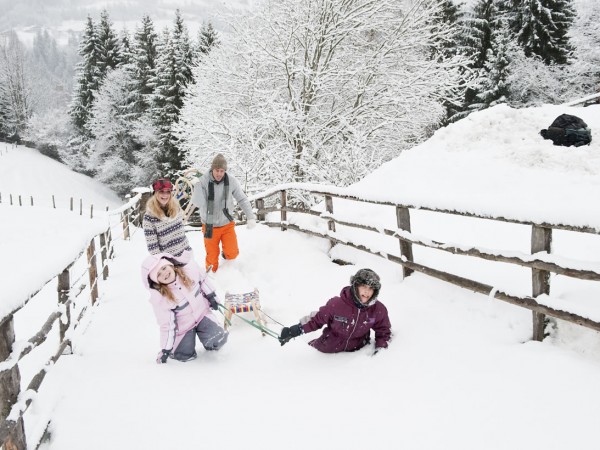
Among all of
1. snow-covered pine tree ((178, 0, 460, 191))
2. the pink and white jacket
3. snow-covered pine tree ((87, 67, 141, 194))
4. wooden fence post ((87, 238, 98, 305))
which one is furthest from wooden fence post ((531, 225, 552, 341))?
snow-covered pine tree ((87, 67, 141, 194))

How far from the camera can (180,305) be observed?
150 inches

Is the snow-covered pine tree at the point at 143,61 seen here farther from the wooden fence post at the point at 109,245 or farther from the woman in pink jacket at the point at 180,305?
the woman in pink jacket at the point at 180,305

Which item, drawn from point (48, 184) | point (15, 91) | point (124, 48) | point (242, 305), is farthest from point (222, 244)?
point (15, 91)

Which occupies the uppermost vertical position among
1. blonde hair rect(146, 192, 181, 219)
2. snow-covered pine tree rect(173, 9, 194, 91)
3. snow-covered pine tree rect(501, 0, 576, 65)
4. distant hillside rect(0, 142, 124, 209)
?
snow-covered pine tree rect(173, 9, 194, 91)

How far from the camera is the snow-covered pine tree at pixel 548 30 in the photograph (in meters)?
20.7

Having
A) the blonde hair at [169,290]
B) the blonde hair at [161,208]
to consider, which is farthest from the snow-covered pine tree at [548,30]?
the blonde hair at [169,290]

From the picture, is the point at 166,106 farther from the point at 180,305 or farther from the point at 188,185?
the point at 180,305

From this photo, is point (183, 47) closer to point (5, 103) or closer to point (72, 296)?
point (72, 296)

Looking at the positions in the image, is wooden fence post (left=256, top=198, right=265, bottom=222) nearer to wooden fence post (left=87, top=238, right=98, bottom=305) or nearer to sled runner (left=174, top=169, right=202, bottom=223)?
sled runner (left=174, top=169, right=202, bottom=223)

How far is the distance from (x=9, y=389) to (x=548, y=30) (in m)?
25.7

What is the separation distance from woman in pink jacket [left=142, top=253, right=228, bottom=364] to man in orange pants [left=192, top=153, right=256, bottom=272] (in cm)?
195

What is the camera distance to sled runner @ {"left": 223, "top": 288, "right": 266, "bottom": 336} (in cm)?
448

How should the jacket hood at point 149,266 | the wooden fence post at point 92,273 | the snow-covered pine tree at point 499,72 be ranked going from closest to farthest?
the jacket hood at point 149,266 → the wooden fence post at point 92,273 → the snow-covered pine tree at point 499,72

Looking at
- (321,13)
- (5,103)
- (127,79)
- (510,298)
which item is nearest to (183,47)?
(127,79)
